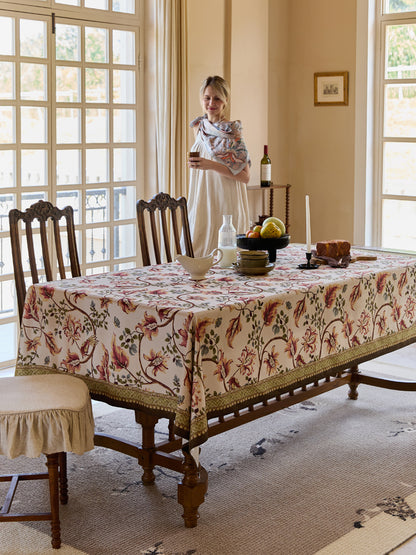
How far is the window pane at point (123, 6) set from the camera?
211 inches

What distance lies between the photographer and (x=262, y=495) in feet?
10.7

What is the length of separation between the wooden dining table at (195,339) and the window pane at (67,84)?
1801mm

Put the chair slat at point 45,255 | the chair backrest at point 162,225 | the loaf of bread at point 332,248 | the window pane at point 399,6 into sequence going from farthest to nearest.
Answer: the window pane at point 399,6, the chair backrest at point 162,225, the loaf of bread at point 332,248, the chair slat at point 45,255

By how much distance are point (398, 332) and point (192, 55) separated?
8.78ft

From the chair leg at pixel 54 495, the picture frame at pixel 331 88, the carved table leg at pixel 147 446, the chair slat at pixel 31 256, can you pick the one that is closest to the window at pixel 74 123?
the chair slat at pixel 31 256

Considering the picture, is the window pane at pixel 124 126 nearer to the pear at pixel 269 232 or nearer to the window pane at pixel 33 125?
the window pane at pixel 33 125

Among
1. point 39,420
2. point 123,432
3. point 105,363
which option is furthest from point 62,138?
point 39,420

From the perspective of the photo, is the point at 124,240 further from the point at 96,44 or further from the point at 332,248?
the point at 332,248

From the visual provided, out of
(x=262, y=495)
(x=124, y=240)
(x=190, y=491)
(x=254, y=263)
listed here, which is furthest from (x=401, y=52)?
(x=190, y=491)

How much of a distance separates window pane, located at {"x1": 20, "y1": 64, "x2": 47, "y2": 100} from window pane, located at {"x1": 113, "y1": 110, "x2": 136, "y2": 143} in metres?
0.63

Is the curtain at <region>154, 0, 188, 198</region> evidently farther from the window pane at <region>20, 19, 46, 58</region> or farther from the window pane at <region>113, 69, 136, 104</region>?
the window pane at <region>20, 19, 46, 58</region>

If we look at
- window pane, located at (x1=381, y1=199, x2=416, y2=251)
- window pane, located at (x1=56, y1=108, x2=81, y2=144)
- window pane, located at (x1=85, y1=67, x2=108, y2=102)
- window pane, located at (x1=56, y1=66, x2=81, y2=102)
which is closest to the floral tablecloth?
window pane, located at (x1=56, y1=108, x2=81, y2=144)

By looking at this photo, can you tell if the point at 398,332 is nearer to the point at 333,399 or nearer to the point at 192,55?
the point at 333,399

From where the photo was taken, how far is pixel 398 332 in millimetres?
3859
